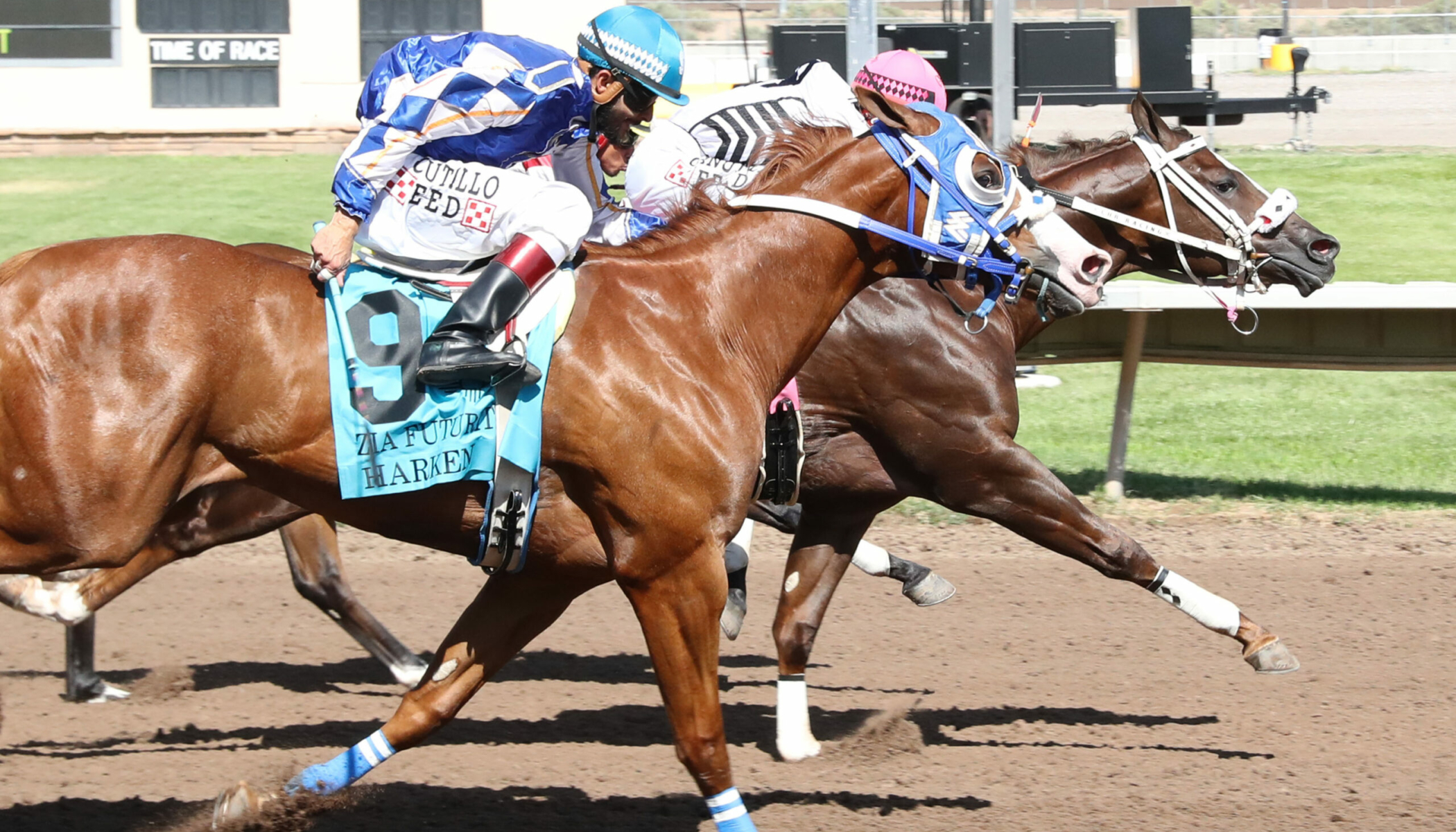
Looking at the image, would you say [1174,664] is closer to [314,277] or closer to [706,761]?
[706,761]

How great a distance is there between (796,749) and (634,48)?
2.29m

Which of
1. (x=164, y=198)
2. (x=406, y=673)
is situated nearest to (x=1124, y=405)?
(x=406, y=673)

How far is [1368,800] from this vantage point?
438 cm

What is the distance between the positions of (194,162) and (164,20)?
2.78 meters

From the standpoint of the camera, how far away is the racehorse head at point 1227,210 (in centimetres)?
551

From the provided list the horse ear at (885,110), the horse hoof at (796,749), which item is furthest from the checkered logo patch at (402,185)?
the horse hoof at (796,749)

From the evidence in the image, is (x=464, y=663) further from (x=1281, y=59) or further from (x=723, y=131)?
(x=1281, y=59)

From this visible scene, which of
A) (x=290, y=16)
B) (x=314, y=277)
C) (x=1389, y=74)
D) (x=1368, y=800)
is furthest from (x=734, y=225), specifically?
(x=1389, y=74)

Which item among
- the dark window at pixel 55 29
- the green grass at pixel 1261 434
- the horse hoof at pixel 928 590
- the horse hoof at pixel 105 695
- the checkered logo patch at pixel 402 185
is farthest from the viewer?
the dark window at pixel 55 29

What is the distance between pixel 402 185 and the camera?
12.3 feet

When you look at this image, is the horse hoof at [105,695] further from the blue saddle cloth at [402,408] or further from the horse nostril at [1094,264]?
the horse nostril at [1094,264]

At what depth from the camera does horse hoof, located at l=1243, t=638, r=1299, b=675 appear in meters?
4.95

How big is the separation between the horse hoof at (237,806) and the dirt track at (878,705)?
0.19 meters

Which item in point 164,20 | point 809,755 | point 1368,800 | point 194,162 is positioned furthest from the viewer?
point 164,20
